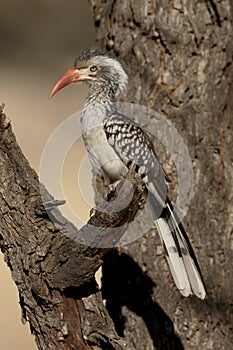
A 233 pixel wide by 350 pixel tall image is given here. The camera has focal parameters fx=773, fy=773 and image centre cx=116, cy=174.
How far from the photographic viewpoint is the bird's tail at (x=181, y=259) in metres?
4.02

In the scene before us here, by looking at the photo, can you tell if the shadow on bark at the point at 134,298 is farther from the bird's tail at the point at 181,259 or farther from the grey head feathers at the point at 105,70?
the grey head feathers at the point at 105,70

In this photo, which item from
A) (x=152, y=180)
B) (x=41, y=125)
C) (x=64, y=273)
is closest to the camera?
(x=64, y=273)

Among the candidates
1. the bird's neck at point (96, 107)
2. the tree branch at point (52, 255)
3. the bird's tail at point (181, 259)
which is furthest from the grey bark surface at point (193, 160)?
the tree branch at point (52, 255)

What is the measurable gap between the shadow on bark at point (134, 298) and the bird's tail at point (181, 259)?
0.71ft

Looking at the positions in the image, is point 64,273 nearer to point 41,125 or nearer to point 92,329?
point 92,329

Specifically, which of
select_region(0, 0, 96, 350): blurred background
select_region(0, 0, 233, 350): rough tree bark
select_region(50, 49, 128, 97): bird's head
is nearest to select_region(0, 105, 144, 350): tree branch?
select_region(0, 0, 233, 350): rough tree bark

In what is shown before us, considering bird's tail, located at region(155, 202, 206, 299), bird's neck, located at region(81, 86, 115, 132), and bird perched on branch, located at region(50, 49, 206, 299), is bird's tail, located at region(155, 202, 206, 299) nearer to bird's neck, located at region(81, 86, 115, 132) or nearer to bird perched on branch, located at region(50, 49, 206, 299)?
bird perched on branch, located at region(50, 49, 206, 299)

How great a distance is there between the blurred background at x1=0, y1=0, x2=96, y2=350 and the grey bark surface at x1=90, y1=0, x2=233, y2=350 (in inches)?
191

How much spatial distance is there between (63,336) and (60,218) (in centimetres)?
51

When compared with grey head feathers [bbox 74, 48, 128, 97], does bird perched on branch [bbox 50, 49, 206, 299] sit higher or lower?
lower

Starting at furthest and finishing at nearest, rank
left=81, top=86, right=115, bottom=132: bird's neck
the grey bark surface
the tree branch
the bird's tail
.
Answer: left=81, top=86, right=115, bottom=132: bird's neck
the grey bark surface
the bird's tail
the tree branch

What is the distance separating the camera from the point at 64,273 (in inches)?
129

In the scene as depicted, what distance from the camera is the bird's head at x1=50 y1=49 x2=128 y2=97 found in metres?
4.32

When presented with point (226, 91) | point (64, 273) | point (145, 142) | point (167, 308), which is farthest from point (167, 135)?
point (64, 273)
